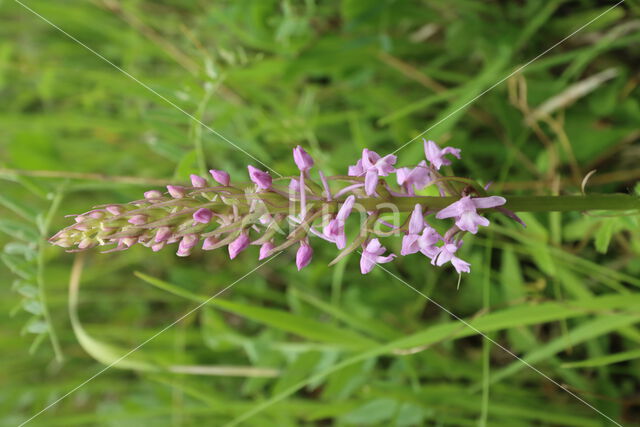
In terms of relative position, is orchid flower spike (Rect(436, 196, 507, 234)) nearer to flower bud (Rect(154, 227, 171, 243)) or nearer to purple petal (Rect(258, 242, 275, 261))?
purple petal (Rect(258, 242, 275, 261))

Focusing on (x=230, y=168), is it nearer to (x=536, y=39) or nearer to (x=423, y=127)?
(x=423, y=127)

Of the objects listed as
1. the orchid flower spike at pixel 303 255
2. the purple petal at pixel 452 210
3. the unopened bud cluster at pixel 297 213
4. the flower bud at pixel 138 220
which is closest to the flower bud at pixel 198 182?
the unopened bud cluster at pixel 297 213

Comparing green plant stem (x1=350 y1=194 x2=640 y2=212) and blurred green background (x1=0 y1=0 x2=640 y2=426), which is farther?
blurred green background (x1=0 y1=0 x2=640 y2=426)

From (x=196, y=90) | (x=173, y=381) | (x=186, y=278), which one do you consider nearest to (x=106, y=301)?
(x=186, y=278)

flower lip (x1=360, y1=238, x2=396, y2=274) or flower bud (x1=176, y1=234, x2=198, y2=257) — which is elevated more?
flower lip (x1=360, y1=238, x2=396, y2=274)

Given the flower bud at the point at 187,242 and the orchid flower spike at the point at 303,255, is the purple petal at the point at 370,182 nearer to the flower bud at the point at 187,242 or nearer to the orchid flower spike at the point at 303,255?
the orchid flower spike at the point at 303,255

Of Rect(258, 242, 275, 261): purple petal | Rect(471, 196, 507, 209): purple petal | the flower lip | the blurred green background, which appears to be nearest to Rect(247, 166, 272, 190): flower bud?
Rect(258, 242, 275, 261): purple petal

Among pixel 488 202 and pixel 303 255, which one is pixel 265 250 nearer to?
pixel 303 255
